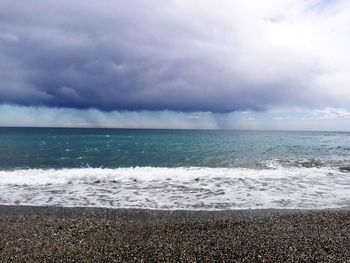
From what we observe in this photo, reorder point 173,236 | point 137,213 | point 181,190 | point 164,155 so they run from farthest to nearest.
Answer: point 164,155
point 181,190
point 137,213
point 173,236

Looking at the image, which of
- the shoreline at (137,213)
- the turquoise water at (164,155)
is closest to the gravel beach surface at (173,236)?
the shoreline at (137,213)

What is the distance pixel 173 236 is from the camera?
9203 millimetres

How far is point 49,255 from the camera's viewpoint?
7.82 m

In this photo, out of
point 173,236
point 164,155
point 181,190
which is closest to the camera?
point 173,236

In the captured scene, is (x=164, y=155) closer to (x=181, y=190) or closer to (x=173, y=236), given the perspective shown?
(x=181, y=190)

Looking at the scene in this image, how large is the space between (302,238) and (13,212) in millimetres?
10764

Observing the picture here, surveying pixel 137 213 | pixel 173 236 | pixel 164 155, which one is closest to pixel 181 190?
pixel 137 213

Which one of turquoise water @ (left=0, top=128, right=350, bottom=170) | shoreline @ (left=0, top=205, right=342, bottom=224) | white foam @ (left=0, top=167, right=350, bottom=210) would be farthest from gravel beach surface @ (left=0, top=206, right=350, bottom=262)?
turquoise water @ (left=0, top=128, right=350, bottom=170)

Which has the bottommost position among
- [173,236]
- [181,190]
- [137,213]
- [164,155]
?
[164,155]

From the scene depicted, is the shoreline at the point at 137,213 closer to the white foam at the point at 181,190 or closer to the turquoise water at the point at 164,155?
the white foam at the point at 181,190

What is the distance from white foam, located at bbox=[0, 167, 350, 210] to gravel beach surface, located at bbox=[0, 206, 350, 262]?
5.18 ft

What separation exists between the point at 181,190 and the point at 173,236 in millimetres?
8027

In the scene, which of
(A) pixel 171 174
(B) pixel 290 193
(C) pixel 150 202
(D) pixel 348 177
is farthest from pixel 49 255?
(D) pixel 348 177

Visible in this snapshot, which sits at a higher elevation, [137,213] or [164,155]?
[137,213]
